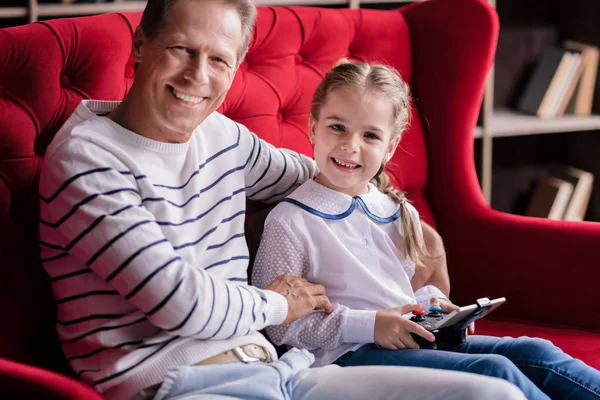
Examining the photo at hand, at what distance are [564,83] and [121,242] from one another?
2.23 meters

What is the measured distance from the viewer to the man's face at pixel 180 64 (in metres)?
1.30

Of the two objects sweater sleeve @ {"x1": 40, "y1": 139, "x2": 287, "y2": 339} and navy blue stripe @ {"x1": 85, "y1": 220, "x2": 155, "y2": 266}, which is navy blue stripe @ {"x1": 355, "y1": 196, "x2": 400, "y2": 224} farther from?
navy blue stripe @ {"x1": 85, "y1": 220, "x2": 155, "y2": 266}

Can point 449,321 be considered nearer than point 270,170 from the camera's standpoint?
Yes

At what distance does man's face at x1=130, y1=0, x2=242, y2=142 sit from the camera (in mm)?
1296

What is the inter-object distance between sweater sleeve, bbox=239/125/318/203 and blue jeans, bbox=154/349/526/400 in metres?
0.40

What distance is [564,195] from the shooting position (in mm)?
3094

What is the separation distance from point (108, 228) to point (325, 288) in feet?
1.59

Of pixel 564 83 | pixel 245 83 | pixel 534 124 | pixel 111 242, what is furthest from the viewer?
pixel 564 83

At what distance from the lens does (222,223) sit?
1.43 meters

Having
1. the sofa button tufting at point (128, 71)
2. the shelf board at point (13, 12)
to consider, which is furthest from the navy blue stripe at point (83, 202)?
the shelf board at point (13, 12)

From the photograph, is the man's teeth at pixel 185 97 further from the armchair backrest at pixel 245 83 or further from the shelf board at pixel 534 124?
the shelf board at pixel 534 124

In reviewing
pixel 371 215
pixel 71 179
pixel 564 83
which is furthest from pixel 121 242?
pixel 564 83

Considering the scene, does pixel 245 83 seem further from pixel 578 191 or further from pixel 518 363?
pixel 578 191

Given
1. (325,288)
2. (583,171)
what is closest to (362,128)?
(325,288)
